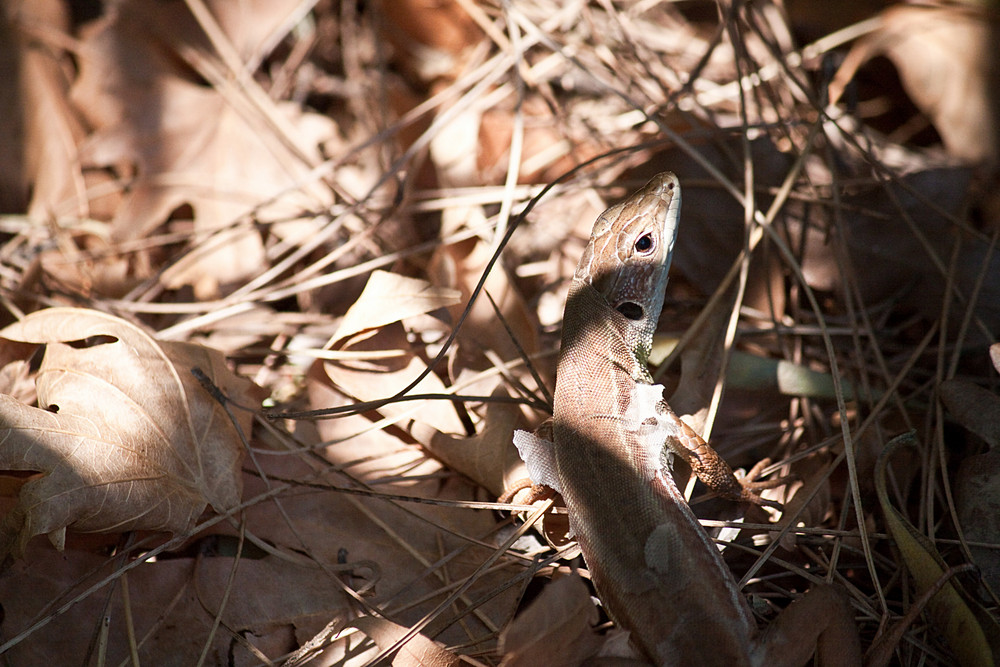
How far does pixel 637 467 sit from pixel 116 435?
6.95ft

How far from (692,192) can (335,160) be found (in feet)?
7.40

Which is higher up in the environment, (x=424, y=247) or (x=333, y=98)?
(x=333, y=98)

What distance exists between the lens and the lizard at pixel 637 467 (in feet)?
8.03

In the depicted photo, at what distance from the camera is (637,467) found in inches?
108

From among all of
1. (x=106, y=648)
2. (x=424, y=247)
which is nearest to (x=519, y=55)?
(x=424, y=247)

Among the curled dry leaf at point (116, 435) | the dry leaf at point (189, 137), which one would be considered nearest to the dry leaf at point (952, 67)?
the dry leaf at point (189, 137)

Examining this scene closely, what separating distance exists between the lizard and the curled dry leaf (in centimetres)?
135

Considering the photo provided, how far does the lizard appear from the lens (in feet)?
8.03

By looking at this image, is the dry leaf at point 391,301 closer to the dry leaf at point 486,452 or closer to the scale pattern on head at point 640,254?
the dry leaf at point 486,452

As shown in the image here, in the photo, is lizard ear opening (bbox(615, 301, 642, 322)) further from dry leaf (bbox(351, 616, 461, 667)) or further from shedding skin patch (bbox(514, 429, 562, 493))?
dry leaf (bbox(351, 616, 461, 667))

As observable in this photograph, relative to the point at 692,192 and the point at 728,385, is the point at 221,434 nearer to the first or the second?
the point at 728,385

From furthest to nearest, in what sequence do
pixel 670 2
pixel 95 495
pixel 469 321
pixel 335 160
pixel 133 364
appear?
1. pixel 670 2
2. pixel 335 160
3. pixel 469 321
4. pixel 133 364
5. pixel 95 495

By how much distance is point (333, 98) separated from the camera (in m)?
5.04

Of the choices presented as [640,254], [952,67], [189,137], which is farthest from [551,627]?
[952,67]
